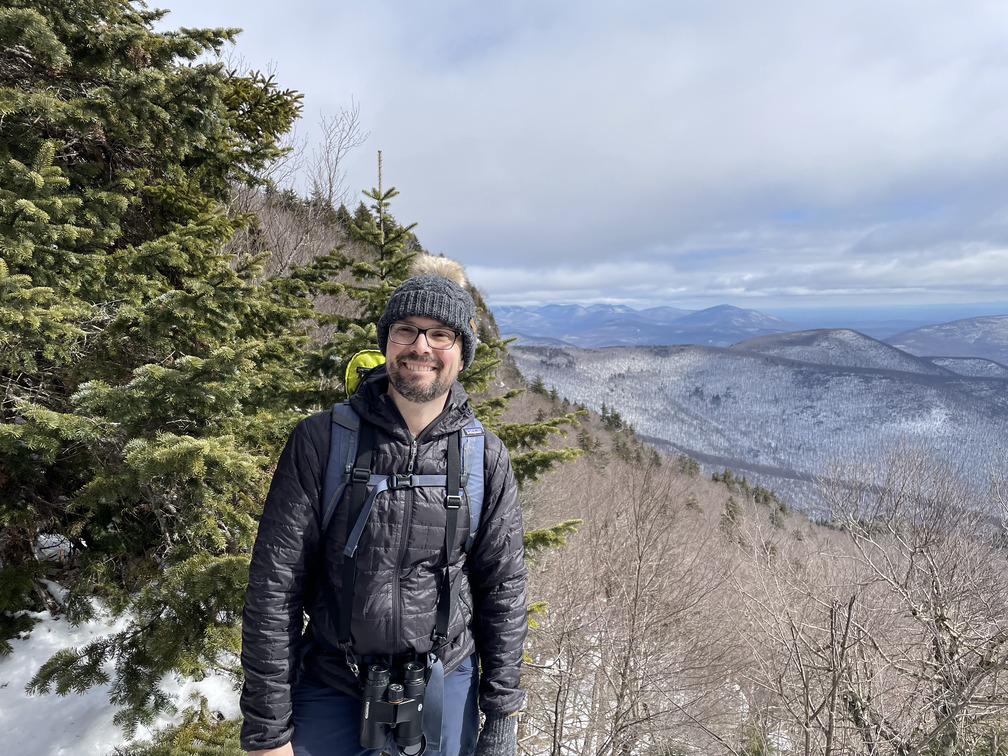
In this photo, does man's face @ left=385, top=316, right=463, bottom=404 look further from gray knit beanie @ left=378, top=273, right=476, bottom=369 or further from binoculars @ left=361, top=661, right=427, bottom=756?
binoculars @ left=361, top=661, right=427, bottom=756

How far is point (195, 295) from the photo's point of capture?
3.50m

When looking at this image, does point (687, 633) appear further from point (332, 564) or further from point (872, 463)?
point (332, 564)

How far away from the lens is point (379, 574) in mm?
2176

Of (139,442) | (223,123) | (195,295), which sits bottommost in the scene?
(139,442)

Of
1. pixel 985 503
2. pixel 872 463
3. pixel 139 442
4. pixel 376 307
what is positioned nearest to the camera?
pixel 139 442

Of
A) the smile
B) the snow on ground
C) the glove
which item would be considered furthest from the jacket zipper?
the snow on ground

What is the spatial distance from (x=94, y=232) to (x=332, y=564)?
3.37 meters

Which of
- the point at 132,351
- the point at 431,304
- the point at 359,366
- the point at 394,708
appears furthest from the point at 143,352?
the point at 394,708

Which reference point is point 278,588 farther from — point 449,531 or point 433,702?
point 433,702

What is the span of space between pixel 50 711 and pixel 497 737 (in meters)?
4.48

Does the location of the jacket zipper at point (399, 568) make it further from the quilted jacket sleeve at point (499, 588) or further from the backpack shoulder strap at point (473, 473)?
the quilted jacket sleeve at point (499, 588)

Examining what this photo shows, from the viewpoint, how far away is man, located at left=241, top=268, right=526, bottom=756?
2.12 meters

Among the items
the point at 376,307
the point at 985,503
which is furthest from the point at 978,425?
the point at 376,307

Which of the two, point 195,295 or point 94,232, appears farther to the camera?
point 94,232
